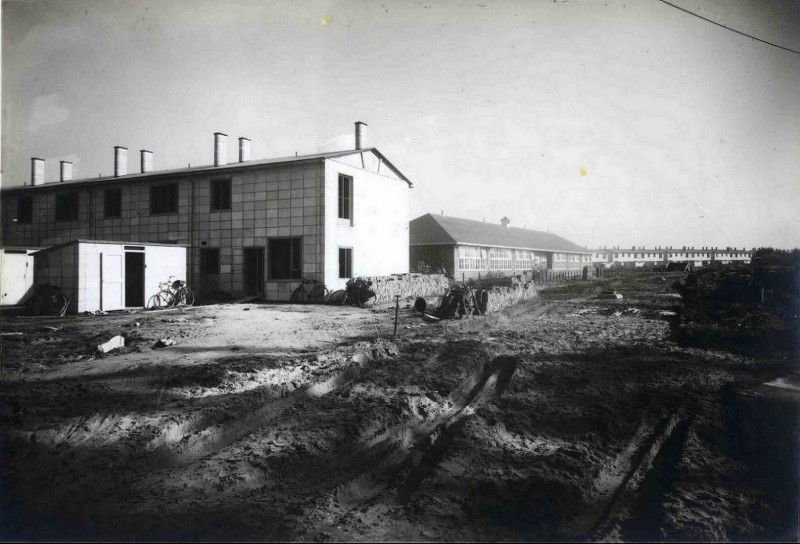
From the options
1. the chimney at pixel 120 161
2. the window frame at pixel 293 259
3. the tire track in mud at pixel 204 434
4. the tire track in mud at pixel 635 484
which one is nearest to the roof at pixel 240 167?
the chimney at pixel 120 161

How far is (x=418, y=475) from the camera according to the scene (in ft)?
13.7

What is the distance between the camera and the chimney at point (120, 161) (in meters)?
23.5

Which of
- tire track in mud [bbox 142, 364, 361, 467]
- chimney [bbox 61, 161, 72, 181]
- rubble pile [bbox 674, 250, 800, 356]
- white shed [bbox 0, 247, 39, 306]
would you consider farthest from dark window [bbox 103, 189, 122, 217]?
rubble pile [bbox 674, 250, 800, 356]

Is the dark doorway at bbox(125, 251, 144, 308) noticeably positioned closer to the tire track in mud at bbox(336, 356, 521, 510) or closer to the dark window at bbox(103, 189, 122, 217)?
the dark window at bbox(103, 189, 122, 217)

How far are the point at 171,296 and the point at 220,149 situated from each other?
822 cm

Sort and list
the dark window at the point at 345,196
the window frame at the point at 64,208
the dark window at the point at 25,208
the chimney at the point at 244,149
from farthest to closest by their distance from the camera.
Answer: the dark window at the point at 25,208 < the window frame at the point at 64,208 < the chimney at the point at 244,149 < the dark window at the point at 345,196

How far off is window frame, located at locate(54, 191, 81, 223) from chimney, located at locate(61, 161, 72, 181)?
4154 millimetres

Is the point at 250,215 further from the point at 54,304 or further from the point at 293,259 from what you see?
the point at 54,304

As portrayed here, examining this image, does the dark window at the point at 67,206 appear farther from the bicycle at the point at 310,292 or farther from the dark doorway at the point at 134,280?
the bicycle at the point at 310,292

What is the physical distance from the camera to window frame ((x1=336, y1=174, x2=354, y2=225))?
1839 centimetres

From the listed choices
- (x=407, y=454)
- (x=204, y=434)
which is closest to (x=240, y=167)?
(x=204, y=434)

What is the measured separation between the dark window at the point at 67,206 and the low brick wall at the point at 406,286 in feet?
51.9

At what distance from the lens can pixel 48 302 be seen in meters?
13.5

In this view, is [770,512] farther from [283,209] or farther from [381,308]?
[283,209]
